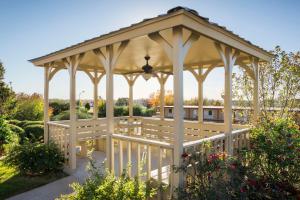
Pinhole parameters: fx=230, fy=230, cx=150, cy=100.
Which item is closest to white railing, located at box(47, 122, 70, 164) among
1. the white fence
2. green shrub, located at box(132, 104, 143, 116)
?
the white fence

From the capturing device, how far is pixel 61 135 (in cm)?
546

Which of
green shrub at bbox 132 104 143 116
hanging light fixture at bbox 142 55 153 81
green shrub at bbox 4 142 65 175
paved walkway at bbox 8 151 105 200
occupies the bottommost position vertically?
paved walkway at bbox 8 151 105 200

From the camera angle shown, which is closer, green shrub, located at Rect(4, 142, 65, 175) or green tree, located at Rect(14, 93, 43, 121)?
green shrub, located at Rect(4, 142, 65, 175)

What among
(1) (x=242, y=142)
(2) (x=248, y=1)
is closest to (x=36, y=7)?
(2) (x=248, y=1)

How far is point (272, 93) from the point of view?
751 cm

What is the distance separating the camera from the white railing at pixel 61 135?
17.2 feet

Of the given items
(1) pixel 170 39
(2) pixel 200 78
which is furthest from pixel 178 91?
(2) pixel 200 78

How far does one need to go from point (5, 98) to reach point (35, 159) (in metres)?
5.06

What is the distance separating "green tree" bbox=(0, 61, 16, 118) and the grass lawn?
415cm

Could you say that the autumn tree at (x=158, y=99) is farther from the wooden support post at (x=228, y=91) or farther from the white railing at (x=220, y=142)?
the wooden support post at (x=228, y=91)

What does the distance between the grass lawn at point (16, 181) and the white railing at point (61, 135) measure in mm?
567

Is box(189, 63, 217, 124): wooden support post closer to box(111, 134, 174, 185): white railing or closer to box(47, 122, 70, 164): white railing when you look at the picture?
box(111, 134, 174, 185): white railing

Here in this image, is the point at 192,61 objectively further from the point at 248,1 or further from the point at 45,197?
the point at 45,197

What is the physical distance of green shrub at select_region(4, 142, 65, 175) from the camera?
16.0 ft
